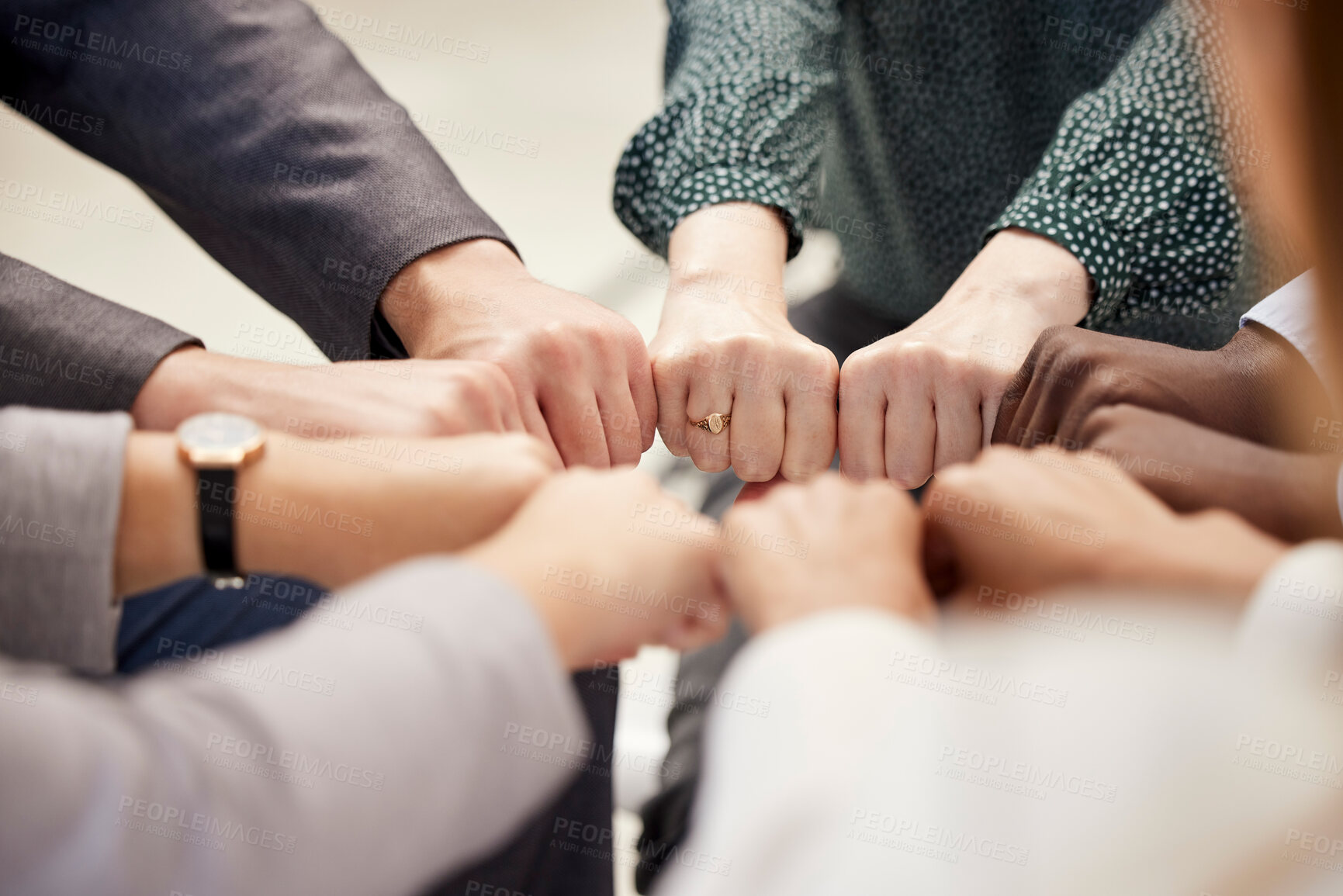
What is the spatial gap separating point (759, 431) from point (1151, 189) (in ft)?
0.79

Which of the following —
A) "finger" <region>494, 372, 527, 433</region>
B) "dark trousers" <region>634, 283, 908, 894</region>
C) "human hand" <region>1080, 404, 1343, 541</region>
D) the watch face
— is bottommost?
"dark trousers" <region>634, 283, 908, 894</region>

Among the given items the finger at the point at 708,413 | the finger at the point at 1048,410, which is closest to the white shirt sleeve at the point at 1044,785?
the finger at the point at 1048,410

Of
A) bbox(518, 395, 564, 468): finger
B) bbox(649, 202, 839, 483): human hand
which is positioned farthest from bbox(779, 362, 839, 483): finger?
bbox(518, 395, 564, 468): finger

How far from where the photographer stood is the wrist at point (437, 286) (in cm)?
46

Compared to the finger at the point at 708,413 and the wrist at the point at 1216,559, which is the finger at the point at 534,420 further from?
the wrist at the point at 1216,559

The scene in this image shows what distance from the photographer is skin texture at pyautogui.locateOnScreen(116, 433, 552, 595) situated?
291 mm

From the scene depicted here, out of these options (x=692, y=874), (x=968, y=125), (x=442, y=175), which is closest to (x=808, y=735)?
(x=692, y=874)

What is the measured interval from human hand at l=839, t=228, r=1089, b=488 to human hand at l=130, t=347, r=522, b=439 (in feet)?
0.55

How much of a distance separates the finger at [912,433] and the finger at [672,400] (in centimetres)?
10

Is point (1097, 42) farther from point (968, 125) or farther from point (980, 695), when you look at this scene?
point (980, 695)

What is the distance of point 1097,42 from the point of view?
0.56 meters

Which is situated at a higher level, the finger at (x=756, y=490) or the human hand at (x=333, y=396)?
the human hand at (x=333, y=396)

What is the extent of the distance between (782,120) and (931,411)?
9.4 inches

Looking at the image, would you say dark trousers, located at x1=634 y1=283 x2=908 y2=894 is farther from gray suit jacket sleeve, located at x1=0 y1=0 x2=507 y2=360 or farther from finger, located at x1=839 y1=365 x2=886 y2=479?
gray suit jacket sleeve, located at x1=0 y1=0 x2=507 y2=360
